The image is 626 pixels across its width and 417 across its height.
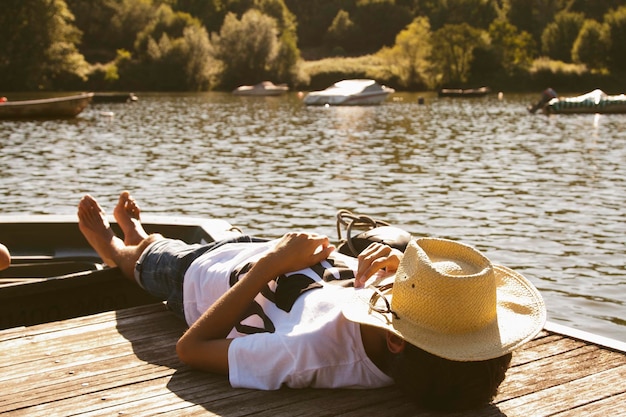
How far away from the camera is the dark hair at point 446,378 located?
2.73m

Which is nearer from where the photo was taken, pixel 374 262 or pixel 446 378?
pixel 446 378

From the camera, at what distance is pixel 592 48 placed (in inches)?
3009

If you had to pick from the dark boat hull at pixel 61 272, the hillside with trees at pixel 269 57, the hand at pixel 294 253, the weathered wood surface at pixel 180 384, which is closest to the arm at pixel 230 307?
the hand at pixel 294 253

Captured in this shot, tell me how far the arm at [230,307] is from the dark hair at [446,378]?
62cm

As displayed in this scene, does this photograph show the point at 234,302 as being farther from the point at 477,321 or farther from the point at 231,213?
the point at 231,213

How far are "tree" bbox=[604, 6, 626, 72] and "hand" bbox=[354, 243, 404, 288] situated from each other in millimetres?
78176

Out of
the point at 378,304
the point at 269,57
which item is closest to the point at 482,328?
the point at 378,304

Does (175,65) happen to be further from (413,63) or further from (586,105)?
(586,105)

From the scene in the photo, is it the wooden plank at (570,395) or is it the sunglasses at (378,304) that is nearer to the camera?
the sunglasses at (378,304)

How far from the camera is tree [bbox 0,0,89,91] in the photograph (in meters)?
68.9

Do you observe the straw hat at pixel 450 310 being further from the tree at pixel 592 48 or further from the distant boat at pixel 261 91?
the tree at pixel 592 48

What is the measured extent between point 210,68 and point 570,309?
68.7m

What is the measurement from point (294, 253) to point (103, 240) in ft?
6.07

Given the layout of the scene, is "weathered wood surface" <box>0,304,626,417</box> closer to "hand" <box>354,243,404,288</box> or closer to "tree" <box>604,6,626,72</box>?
"hand" <box>354,243,404,288</box>
